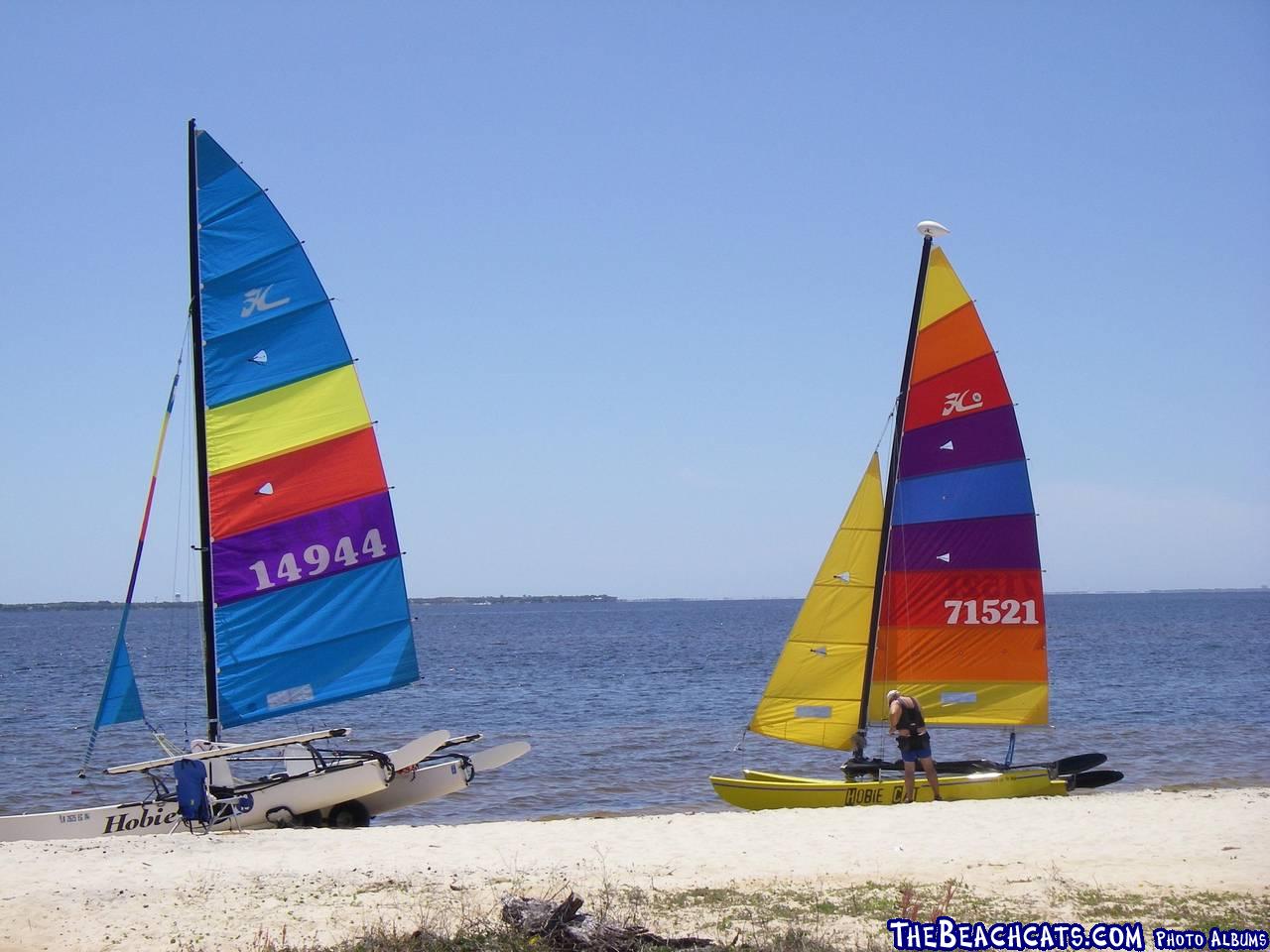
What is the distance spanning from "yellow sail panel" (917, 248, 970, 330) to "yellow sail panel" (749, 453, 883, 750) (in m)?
2.07

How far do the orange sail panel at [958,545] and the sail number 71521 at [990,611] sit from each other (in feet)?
0.04

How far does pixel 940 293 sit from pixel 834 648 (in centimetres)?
496

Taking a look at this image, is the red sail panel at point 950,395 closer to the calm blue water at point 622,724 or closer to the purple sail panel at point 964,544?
the purple sail panel at point 964,544

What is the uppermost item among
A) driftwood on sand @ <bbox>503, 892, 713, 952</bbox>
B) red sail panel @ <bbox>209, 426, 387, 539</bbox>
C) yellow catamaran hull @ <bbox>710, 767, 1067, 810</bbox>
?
red sail panel @ <bbox>209, 426, 387, 539</bbox>

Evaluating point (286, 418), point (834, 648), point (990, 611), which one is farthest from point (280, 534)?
point (990, 611)

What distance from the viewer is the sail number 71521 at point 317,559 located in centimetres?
1524

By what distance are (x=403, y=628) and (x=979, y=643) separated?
25.3 feet

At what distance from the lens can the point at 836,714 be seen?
16.8m

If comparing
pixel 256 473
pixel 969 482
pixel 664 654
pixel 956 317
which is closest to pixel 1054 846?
pixel 969 482

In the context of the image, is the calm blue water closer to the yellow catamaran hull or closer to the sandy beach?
the yellow catamaran hull

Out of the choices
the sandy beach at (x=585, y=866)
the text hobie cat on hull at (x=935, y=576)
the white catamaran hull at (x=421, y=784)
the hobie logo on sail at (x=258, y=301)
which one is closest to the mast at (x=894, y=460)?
the text hobie cat on hull at (x=935, y=576)

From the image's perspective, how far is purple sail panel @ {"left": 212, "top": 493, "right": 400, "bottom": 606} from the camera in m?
15.0

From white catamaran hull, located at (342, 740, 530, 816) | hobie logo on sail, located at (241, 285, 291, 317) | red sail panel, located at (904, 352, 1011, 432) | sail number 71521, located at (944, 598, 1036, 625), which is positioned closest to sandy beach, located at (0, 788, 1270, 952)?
white catamaran hull, located at (342, 740, 530, 816)

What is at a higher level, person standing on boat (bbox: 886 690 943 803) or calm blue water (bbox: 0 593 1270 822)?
person standing on boat (bbox: 886 690 943 803)
